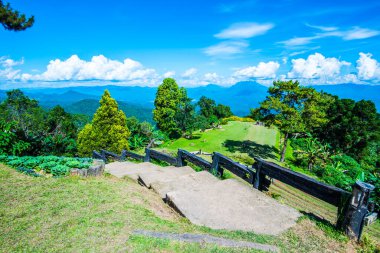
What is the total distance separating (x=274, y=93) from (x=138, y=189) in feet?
86.0

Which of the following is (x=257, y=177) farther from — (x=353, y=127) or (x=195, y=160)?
(x=353, y=127)

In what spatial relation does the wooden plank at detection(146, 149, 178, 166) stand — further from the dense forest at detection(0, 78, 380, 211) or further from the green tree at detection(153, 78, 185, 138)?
the green tree at detection(153, 78, 185, 138)

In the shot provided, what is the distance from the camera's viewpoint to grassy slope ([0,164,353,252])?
4.07 metres

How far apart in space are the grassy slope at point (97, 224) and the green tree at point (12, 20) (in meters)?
8.36

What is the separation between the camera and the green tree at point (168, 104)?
43562 millimetres

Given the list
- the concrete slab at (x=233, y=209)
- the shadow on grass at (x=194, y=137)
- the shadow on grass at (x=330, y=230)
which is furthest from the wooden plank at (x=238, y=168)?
the shadow on grass at (x=194, y=137)

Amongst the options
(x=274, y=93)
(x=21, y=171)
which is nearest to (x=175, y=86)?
(x=274, y=93)

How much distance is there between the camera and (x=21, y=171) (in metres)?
8.40

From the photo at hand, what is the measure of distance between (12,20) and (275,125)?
88.5ft

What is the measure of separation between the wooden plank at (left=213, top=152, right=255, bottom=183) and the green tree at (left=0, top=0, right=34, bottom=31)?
444 inches

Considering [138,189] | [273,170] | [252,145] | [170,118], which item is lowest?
[252,145]

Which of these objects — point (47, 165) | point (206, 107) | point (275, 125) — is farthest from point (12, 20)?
point (206, 107)

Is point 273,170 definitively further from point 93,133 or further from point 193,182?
point 93,133

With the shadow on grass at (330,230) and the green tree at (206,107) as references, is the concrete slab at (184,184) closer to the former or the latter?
the shadow on grass at (330,230)
